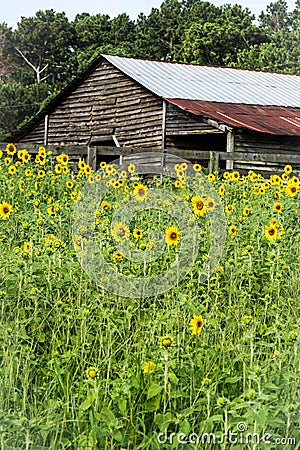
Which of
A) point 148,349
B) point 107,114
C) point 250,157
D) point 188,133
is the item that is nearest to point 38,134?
point 107,114

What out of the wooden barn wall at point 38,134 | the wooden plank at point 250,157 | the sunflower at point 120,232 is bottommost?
the sunflower at point 120,232

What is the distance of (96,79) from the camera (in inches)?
878

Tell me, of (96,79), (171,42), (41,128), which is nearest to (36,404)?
(96,79)

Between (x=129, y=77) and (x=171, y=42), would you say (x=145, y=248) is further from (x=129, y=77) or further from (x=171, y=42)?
(x=171, y=42)

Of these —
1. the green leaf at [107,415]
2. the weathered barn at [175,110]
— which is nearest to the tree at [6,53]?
the weathered barn at [175,110]

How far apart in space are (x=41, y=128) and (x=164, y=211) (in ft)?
63.7

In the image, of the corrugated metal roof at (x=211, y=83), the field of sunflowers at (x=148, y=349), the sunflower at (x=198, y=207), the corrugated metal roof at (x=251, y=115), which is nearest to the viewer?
the field of sunflowers at (x=148, y=349)

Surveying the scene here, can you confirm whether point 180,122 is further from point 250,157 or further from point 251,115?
point 250,157

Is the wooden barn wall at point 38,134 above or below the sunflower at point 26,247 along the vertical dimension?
above

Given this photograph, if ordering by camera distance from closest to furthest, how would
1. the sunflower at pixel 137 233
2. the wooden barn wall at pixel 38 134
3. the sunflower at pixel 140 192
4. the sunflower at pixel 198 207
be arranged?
the sunflower at pixel 137 233, the sunflower at pixel 198 207, the sunflower at pixel 140 192, the wooden barn wall at pixel 38 134

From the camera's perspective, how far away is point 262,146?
1770cm

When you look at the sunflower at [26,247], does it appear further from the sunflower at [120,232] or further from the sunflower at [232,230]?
the sunflower at [232,230]

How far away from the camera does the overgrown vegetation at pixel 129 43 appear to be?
40812mm

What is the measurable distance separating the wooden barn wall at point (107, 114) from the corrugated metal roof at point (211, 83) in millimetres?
395
